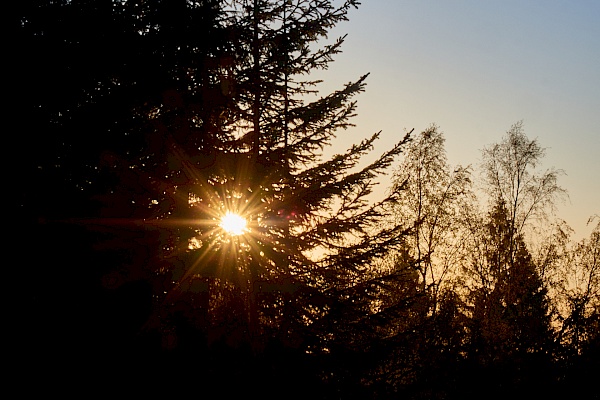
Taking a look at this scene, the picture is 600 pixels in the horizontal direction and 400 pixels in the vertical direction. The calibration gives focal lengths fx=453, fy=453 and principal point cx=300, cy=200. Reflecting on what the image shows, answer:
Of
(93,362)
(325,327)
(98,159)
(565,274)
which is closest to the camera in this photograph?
(93,362)

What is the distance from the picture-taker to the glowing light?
275 inches

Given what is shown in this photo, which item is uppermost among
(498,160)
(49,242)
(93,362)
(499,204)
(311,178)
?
(498,160)

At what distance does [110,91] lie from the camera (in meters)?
6.80

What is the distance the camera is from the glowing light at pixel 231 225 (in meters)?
6.98

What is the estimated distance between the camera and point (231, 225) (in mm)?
6988

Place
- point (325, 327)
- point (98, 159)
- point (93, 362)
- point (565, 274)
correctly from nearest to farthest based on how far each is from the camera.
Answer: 1. point (93, 362)
2. point (98, 159)
3. point (325, 327)
4. point (565, 274)

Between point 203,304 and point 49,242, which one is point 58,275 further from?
point 203,304

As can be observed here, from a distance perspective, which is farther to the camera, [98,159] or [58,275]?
[98,159]

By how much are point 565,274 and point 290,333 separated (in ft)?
76.8

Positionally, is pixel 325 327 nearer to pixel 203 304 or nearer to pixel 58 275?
pixel 203 304

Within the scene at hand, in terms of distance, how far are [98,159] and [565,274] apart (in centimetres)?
2581

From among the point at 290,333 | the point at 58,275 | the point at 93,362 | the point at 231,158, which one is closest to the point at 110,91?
the point at 231,158

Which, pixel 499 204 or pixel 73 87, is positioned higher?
pixel 499 204

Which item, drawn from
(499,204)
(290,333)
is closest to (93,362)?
(290,333)
